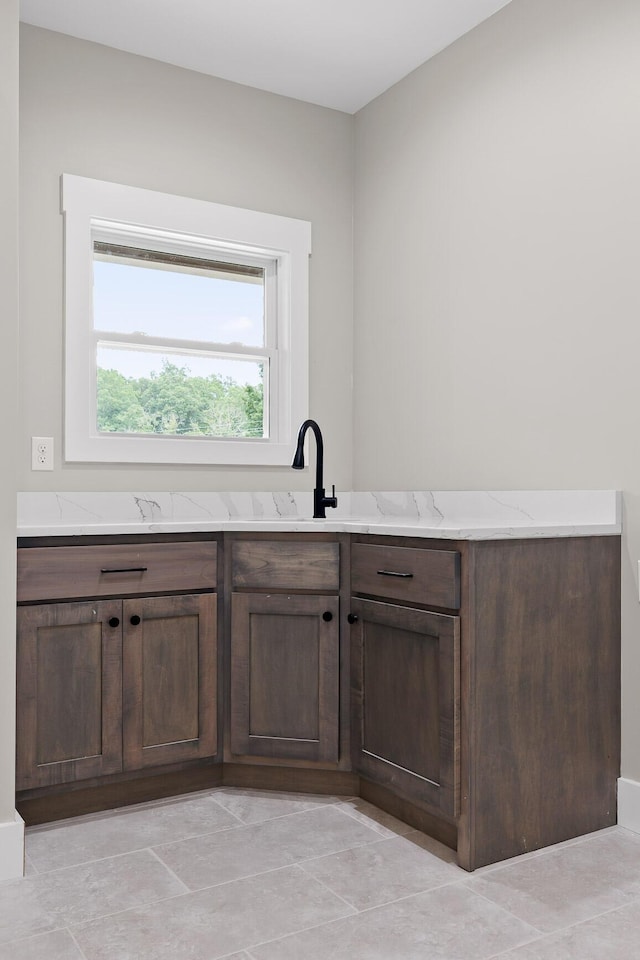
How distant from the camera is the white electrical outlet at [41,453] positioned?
283cm

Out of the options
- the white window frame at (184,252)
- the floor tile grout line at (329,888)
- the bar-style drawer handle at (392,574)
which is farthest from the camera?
the white window frame at (184,252)

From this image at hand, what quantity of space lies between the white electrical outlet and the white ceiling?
4.88ft

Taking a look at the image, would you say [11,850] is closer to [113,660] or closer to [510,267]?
[113,660]

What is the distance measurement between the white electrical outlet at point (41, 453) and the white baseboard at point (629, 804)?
2.13m

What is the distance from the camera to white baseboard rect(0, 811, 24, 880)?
6.75ft

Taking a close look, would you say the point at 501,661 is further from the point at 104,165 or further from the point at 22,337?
the point at 104,165

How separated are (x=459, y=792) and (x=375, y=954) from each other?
510mm

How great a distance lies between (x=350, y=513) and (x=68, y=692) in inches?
60.3

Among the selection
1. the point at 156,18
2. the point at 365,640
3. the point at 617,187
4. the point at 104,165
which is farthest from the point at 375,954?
the point at 156,18

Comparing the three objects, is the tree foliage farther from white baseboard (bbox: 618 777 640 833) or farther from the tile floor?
white baseboard (bbox: 618 777 640 833)

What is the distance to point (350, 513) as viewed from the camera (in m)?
3.54

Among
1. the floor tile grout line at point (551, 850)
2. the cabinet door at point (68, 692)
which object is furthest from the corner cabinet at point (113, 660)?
the floor tile grout line at point (551, 850)

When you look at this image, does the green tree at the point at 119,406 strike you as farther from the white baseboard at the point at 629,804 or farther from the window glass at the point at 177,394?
the white baseboard at the point at 629,804

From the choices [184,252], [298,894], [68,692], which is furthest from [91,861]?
[184,252]
